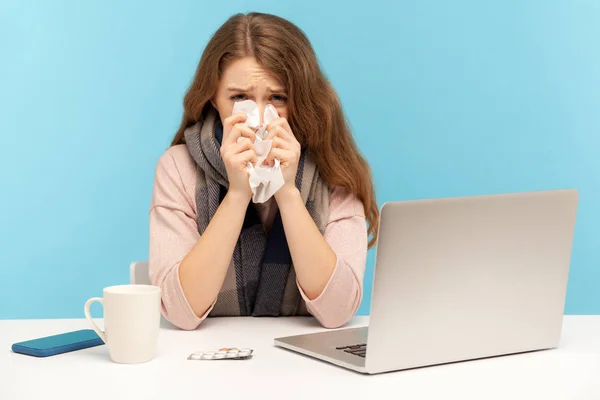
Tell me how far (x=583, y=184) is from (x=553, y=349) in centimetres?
211

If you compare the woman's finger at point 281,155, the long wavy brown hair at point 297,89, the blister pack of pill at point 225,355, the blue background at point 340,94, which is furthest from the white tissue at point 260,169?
the blue background at point 340,94

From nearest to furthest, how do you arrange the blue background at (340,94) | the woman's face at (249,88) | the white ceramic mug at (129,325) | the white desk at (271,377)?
the white desk at (271,377), the white ceramic mug at (129,325), the woman's face at (249,88), the blue background at (340,94)

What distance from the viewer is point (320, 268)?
5.38ft

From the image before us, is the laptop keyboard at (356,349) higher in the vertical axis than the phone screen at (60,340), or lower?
higher

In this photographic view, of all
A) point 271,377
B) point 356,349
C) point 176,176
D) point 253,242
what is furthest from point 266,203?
point 271,377

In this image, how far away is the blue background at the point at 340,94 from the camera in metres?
3.21

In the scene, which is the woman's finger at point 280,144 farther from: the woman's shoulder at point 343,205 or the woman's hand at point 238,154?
the woman's shoulder at point 343,205

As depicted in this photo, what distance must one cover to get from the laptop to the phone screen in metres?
0.30

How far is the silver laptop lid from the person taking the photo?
116cm

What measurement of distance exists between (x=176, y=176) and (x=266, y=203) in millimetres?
203

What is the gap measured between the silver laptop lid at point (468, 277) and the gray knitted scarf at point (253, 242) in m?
0.58

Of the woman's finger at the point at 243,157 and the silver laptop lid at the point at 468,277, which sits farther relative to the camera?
the woman's finger at the point at 243,157

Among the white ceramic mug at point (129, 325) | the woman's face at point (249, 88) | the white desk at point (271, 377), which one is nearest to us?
the white desk at point (271, 377)

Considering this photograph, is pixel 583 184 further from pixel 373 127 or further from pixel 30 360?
pixel 30 360
